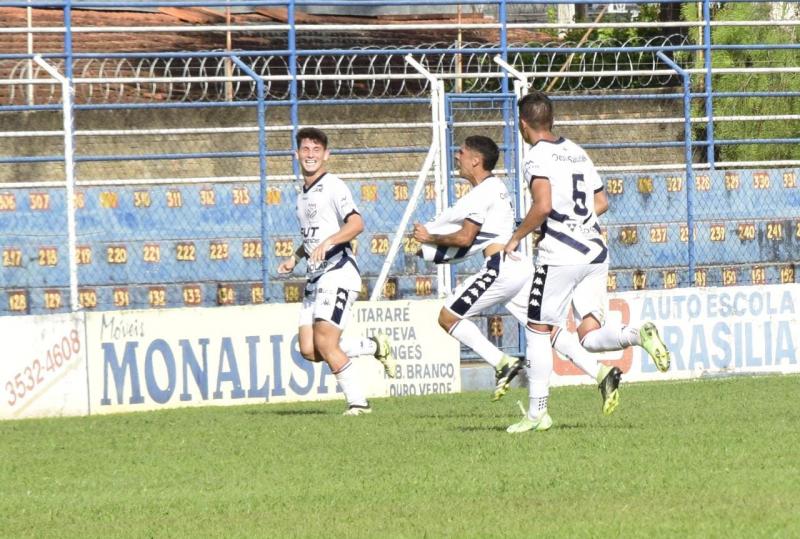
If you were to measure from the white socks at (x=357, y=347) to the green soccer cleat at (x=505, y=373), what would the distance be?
123 cm

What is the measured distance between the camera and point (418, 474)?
8.84 m

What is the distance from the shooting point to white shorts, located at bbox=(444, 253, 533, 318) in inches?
494

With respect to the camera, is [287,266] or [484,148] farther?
[287,266]

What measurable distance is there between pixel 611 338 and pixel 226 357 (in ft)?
17.1

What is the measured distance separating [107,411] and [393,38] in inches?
424

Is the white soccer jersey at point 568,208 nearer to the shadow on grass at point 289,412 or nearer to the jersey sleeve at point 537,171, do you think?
the jersey sleeve at point 537,171

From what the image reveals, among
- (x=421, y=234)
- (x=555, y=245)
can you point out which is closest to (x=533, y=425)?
(x=555, y=245)

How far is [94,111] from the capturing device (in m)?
19.4

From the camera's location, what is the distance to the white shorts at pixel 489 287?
41.2 feet

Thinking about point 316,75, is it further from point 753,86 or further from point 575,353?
point 575,353

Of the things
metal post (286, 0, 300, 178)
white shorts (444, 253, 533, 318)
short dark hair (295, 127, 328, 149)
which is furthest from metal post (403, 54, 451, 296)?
short dark hair (295, 127, 328, 149)

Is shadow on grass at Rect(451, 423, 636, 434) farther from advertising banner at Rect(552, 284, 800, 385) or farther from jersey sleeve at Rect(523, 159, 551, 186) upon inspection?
advertising banner at Rect(552, 284, 800, 385)

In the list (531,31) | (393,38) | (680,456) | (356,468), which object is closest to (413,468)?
(356,468)

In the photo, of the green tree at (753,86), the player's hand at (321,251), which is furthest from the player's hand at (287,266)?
the green tree at (753,86)
